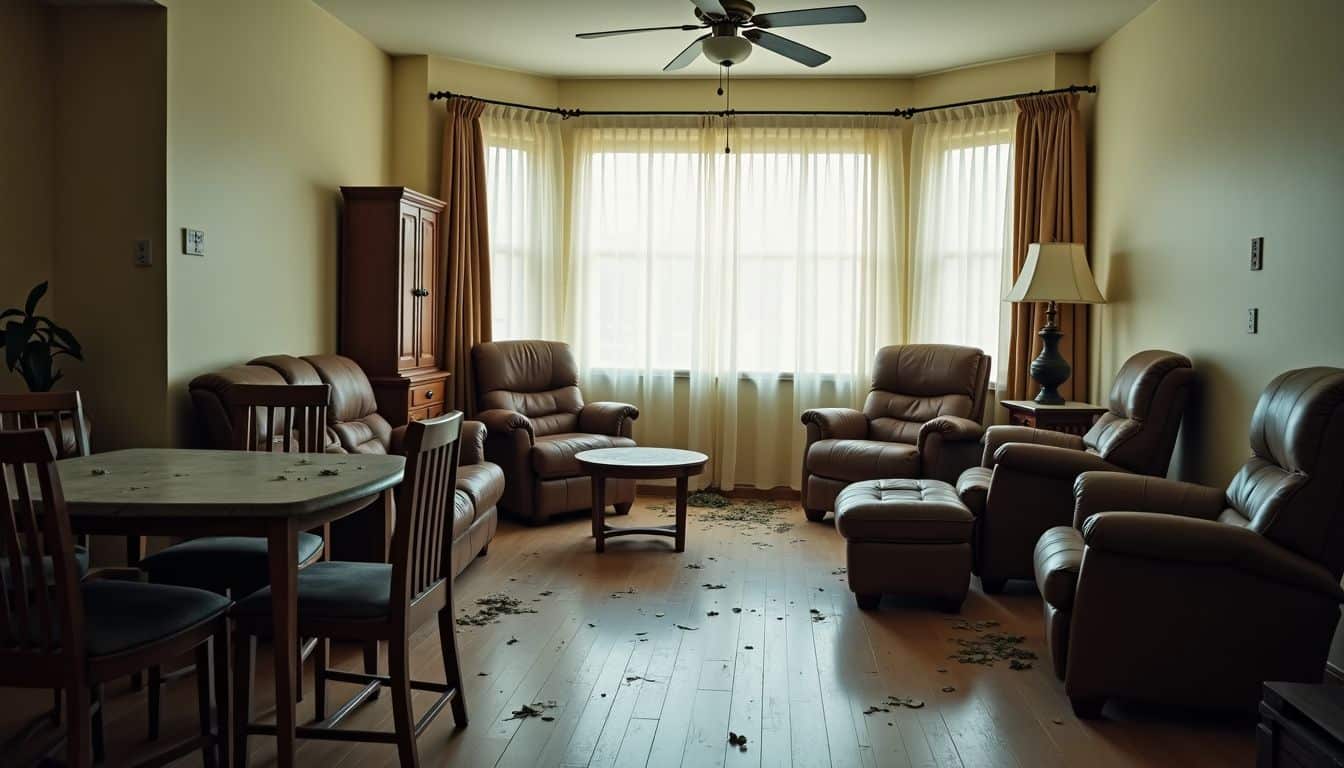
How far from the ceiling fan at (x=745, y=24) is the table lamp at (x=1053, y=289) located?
1.76m

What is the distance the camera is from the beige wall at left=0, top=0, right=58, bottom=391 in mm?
3955

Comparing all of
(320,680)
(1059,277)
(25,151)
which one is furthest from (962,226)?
(25,151)

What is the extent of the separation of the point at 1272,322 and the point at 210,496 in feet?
12.3

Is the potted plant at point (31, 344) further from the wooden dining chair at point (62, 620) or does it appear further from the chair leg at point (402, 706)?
the chair leg at point (402, 706)

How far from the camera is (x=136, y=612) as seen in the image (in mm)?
2297

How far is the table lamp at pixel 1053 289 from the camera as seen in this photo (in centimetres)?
552

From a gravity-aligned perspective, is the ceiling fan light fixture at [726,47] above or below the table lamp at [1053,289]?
above

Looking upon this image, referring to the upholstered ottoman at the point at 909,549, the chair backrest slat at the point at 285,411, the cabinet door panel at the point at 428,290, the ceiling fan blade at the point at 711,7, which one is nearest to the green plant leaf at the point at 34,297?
the chair backrest slat at the point at 285,411

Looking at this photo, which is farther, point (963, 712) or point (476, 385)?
point (476, 385)

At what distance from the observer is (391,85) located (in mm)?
6570

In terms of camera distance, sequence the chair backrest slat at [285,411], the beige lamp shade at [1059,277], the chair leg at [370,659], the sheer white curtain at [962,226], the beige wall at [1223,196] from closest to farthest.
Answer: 1. the chair leg at [370,659]
2. the chair backrest slat at [285,411]
3. the beige wall at [1223,196]
4. the beige lamp shade at [1059,277]
5. the sheer white curtain at [962,226]

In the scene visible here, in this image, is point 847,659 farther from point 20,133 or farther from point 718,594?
point 20,133

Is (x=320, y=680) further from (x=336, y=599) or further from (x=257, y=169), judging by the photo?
(x=257, y=169)

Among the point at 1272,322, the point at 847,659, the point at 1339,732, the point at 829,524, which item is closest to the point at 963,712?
the point at 847,659
